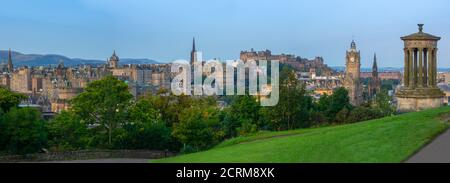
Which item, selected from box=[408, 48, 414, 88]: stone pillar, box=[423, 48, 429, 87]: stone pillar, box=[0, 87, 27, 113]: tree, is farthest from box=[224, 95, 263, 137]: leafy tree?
box=[0, 87, 27, 113]: tree

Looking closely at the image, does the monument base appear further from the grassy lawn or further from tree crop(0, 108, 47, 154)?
tree crop(0, 108, 47, 154)

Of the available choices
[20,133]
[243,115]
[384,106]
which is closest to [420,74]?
[243,115]

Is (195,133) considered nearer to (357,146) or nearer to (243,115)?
(243,115)

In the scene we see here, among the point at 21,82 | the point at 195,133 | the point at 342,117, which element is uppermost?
the point at 21,82

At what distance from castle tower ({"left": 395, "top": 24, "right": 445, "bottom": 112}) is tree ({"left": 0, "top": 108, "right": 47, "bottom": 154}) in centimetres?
1640

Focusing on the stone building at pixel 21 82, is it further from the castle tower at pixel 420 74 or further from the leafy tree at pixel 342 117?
the castle tower at pixel 420 74

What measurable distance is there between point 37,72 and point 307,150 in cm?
15920

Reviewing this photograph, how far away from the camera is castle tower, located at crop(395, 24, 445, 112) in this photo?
22891 millimetres

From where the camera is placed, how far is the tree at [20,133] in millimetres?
24312

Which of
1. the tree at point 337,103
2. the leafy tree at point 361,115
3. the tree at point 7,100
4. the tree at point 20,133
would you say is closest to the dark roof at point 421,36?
the leafy tree at point 361,115

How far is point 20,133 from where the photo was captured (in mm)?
24156

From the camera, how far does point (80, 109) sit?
1083 inches

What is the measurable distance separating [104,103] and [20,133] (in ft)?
15.6
